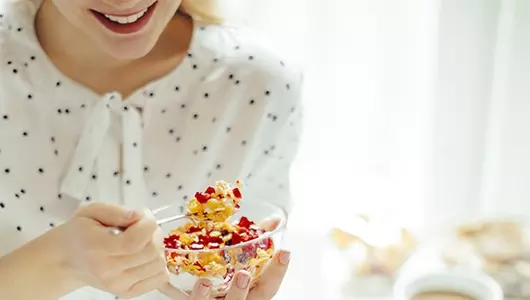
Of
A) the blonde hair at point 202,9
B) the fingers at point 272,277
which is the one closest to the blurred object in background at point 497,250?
the fingers at point 272,277

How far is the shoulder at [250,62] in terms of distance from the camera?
858mm

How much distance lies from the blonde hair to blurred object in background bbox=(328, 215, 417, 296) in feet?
0.98

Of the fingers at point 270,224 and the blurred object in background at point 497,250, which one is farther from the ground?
the fingers at point 270,224

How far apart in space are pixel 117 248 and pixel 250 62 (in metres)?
0.34

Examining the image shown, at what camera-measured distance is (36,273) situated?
658mm

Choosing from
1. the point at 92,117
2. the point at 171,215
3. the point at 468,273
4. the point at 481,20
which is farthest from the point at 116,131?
the point at 481,20

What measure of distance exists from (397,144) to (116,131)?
17.6 inches

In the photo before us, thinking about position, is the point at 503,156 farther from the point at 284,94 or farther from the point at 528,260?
the point at 284,94

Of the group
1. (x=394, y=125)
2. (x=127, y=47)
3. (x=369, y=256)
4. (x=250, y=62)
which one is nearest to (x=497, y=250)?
(x=369, y=256)

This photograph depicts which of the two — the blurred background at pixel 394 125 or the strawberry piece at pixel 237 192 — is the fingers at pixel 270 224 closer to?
the strawberry piece at pixel 237 192

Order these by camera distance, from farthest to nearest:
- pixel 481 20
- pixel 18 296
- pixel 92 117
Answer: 1. pixel 481 20
2. pixel 92 117
3. pixel 18 296

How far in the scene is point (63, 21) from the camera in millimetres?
800

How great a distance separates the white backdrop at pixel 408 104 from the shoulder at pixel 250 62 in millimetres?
91

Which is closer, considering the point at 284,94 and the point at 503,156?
the point at 284,94
